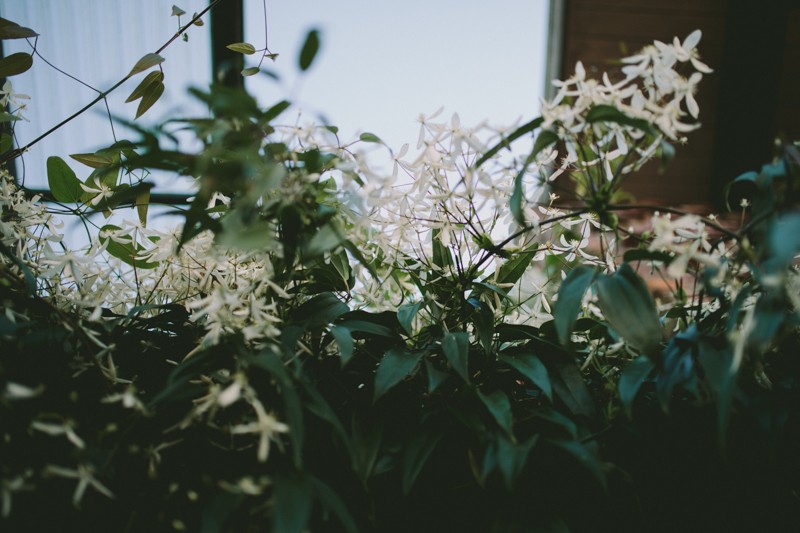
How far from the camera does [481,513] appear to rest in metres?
0.47

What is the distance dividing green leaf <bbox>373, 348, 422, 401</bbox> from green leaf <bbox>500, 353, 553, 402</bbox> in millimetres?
97

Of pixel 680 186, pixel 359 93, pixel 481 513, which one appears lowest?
pixel 481 513

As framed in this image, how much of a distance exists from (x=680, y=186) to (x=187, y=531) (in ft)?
5.95

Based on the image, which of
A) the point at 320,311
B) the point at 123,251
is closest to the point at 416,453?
the point at 320,311

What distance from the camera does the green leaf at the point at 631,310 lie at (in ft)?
1.34

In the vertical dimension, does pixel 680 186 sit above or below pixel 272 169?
above

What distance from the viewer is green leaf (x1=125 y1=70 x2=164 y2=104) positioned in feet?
2.33

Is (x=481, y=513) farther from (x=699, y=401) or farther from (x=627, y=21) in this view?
(x=627, y=21)

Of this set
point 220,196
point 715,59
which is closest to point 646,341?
point 220,196

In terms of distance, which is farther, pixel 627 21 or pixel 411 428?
pixel 627 21

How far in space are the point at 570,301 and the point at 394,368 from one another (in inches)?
6.9

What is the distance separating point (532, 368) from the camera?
1.62 feet

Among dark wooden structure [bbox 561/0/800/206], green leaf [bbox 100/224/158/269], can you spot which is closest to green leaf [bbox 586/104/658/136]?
green leaf [bbox 100/224/158/269]

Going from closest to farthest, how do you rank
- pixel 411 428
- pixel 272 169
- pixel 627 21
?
1. pixel 272 169
2. pixel 411 428
3. pixel 627 21
